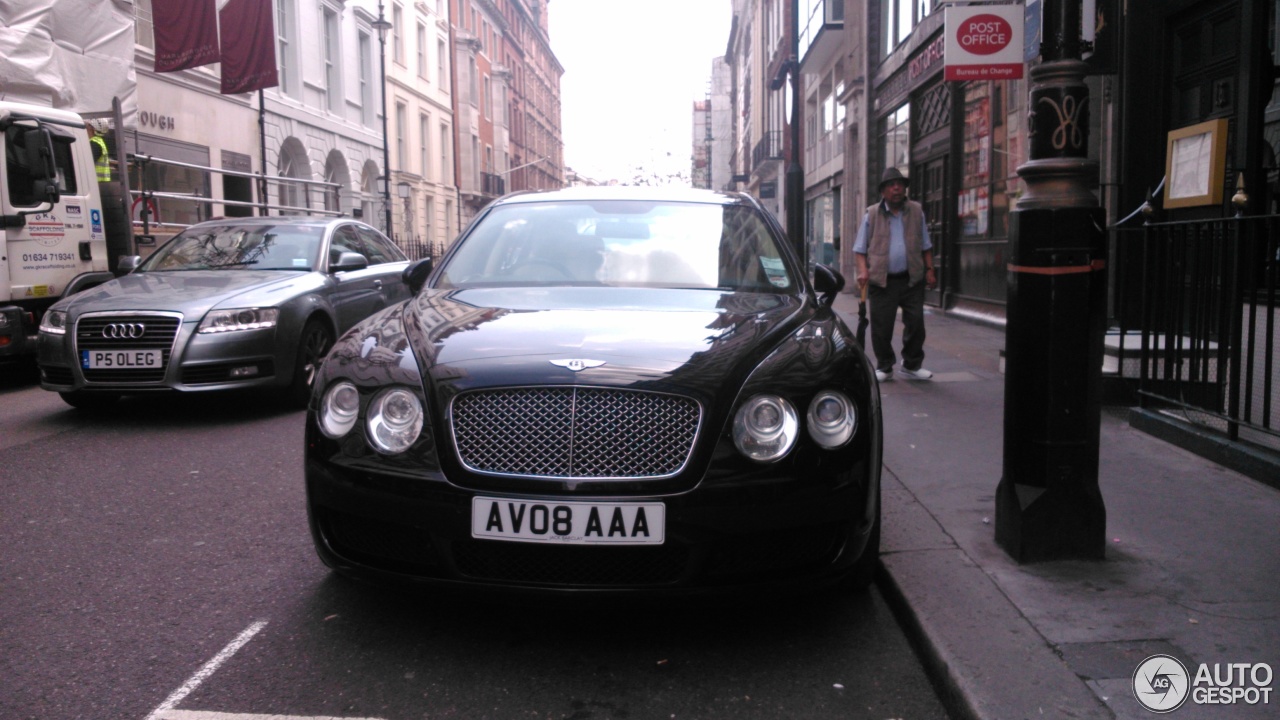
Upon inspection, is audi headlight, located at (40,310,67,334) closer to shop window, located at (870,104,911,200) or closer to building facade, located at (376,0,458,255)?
shop window, located at (870,104,911,200)

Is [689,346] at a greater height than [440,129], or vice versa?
[440,129]

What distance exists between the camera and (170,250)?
833cm

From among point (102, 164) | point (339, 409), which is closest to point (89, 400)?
point (102, 164)

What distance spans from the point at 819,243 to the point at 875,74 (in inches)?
420

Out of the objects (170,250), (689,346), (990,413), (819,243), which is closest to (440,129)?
(819,243)

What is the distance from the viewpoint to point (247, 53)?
1886 centimetres

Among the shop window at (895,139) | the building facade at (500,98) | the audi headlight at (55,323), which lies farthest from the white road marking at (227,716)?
the building facade at (500,98)

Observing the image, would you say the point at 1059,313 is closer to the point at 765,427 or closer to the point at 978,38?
the point at 765,427

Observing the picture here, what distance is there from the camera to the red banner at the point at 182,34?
695 inches

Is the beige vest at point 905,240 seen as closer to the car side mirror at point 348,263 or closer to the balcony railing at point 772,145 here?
the car side mirror at point 348,263

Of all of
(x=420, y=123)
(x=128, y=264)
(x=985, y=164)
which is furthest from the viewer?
(x=420, y=123)

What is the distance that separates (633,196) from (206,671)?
284 cm

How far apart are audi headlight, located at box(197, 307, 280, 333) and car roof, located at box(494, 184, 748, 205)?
285 cm

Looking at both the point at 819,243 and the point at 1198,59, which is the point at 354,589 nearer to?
the point at 1198,59
